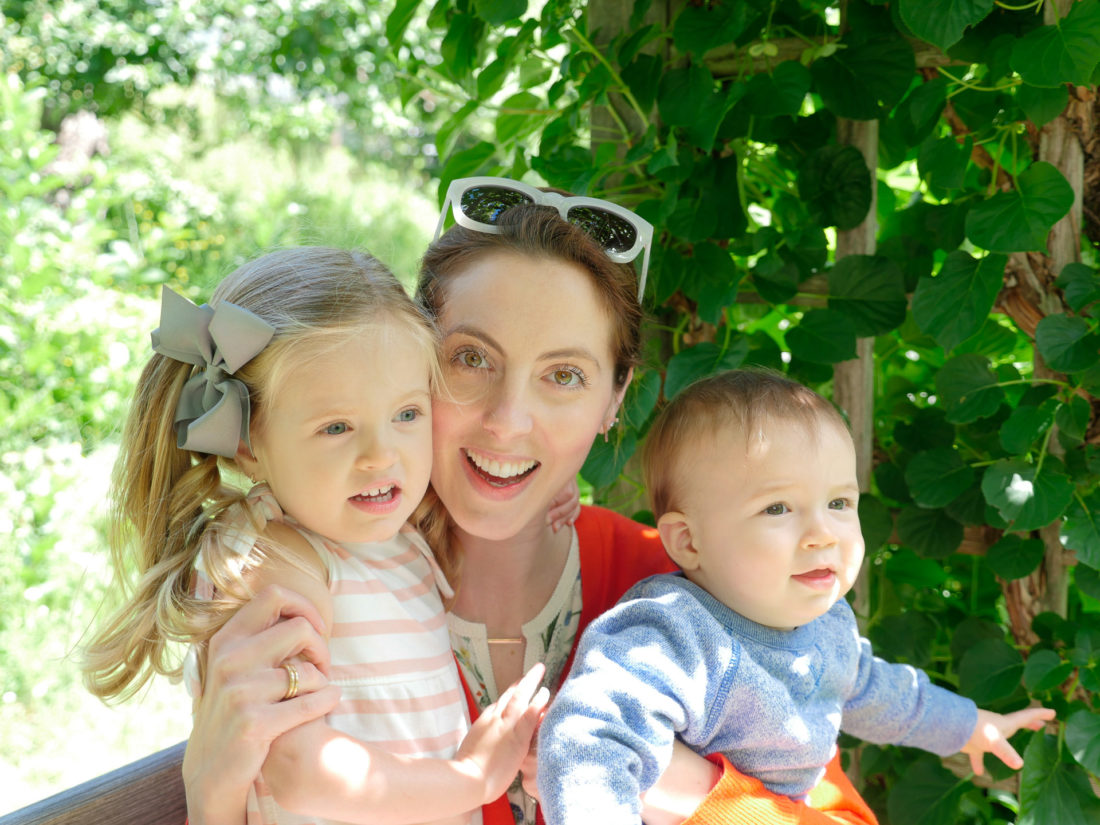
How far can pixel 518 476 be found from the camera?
4.26ft

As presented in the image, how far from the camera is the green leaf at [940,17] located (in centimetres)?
119

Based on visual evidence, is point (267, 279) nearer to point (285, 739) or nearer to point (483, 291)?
point (483, 291)

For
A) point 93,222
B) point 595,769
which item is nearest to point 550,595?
point 595,769

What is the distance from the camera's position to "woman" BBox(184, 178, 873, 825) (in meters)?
1.05

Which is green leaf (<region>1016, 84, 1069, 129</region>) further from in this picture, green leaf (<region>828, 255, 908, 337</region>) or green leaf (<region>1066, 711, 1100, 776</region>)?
green leaf (<region>1066, 711, 1100, 776</region>)

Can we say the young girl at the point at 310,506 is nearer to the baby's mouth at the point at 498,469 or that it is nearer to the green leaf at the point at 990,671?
the baby's mouth at the point at 498,469

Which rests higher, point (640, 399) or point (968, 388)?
point (968, 388)

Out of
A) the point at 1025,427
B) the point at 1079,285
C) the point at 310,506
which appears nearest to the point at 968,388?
the point at 1025,427

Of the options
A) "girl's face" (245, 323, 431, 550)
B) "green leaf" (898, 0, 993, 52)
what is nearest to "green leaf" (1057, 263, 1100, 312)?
"green leaf" (898, 0, 993, 52)

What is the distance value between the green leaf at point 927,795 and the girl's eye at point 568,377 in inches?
37.5

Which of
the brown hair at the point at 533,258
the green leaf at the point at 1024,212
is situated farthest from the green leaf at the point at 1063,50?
the brown hair at the point at 533,258

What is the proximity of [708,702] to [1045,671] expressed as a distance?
65cm

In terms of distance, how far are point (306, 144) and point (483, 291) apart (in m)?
8.15

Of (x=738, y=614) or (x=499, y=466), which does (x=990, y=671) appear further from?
(x=499, y=466)
